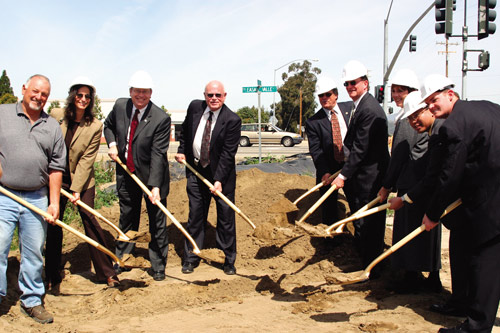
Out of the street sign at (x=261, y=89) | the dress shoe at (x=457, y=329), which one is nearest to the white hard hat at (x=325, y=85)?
the dress shoe at (x=457, y=329)

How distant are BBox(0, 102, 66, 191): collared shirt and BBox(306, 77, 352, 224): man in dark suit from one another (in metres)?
3.08

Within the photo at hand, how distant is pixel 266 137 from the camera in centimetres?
2734

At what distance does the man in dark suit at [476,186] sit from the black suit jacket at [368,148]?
1327 mm

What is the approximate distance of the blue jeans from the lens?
3693 mm

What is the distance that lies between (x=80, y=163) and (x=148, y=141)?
2.52ft

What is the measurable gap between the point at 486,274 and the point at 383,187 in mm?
1427

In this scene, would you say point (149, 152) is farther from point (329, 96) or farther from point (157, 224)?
A: point (329, 96)

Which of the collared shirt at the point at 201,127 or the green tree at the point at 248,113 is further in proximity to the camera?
the green tree at the point at 248,113

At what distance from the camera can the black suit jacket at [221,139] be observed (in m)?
5.19

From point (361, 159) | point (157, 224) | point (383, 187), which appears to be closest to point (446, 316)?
point (383, 187)

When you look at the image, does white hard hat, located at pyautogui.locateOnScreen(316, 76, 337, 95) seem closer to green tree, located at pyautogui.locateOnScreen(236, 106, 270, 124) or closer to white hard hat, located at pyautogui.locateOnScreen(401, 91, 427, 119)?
white hard hat, located at pyautogui.locateOnScreen(401, 91, 427, 119)

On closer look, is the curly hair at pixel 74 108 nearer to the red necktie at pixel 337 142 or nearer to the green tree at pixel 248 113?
the red necktie at pixel 337 142

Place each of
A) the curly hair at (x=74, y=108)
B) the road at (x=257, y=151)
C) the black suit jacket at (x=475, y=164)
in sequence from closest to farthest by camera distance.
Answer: the black suit jacket at (x=475, y=164)
the curly hair at (x=74, y=108)
the road at (x=257, y=151)

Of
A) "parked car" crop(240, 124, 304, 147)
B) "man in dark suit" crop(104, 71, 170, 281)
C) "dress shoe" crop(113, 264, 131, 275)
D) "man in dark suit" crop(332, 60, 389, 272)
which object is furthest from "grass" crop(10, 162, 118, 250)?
"parked car" crop(240, 124, 304, 147)
